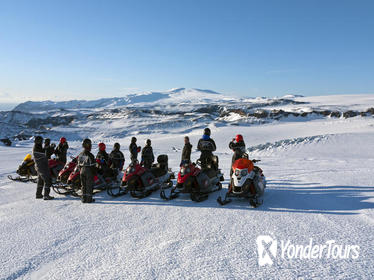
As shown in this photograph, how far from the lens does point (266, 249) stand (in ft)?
12.6

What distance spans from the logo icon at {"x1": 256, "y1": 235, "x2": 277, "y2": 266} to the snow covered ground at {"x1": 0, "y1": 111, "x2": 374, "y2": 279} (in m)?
0.08

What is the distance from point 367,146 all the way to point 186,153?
1845 cm

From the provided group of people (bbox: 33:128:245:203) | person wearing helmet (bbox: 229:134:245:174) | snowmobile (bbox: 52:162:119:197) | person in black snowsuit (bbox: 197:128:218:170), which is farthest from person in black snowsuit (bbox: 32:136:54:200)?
person wearing helmet (bbox: 229:134:245:174)

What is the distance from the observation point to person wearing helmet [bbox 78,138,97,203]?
662cm

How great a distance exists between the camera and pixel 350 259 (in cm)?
345

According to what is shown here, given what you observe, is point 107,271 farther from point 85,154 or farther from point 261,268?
point 85,154

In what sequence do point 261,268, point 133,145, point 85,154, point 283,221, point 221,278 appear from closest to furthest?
point 221,278, point 261,268, point 283,221, point 85,154, point 133,145

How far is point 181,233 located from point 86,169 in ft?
11.3

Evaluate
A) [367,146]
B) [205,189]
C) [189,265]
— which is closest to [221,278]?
[189,265]

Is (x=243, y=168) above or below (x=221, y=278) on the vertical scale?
above

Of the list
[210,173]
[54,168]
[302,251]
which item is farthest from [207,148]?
[54,168]

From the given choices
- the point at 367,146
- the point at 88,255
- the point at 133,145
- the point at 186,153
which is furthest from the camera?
the point at 367,146

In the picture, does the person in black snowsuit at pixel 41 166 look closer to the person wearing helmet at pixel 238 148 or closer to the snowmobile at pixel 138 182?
the snowmobile at pixel 138 182

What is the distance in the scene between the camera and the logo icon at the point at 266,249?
3510mm
